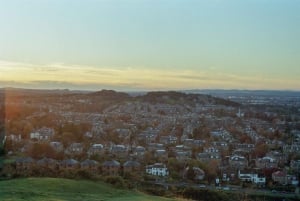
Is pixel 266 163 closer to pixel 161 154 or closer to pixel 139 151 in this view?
pixel 161 154

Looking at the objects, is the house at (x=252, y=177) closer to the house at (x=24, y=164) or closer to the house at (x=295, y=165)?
the house at (x=295, y=165)

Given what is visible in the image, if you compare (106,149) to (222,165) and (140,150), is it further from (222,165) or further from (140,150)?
(222,165)

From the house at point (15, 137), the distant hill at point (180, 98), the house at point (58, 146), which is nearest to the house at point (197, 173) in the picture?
the house at point (58, 146)

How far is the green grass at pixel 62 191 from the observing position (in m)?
13.0

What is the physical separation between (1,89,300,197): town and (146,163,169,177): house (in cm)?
8

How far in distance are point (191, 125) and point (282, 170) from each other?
105 feet

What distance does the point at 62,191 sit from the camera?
1457 centimetres

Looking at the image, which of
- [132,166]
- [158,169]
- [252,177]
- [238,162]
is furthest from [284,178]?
[132,166]

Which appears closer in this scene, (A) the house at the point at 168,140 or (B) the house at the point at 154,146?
(B) the house at the point at 154,146

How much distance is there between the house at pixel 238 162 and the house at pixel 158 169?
731cm

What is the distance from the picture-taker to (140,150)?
4653 centimetres

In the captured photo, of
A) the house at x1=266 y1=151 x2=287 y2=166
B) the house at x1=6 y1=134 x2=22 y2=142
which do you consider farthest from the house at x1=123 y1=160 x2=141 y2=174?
the house at x1=6 y1=134 x2=22 y2=142

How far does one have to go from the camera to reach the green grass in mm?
13023

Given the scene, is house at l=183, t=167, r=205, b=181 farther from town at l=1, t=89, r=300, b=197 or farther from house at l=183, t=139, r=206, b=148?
house at l=183, t=139, r=206, b=148
